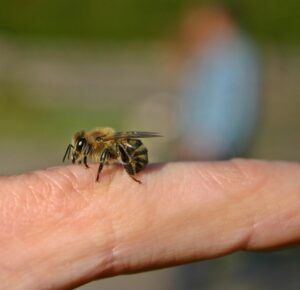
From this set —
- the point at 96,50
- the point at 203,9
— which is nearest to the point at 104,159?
the point at 203,9

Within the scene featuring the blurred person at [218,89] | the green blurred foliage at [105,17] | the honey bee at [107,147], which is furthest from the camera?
the green blurred foliage at [105,17]

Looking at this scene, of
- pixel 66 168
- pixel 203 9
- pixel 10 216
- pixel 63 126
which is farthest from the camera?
pixel 63 126

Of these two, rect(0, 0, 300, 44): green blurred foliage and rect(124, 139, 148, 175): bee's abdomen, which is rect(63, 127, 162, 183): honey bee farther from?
rect(0, 0, 300, 44): green blurred foliage

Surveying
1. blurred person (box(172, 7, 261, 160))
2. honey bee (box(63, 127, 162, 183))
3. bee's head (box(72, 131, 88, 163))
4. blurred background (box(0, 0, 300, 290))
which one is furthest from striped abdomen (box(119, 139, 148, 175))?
blurred person (box(172, 7, 261, 160))

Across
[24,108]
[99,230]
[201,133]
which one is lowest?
[24,108]

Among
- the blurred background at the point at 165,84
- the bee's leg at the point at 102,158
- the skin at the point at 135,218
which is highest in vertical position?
the bee's leg at the point at 102,158

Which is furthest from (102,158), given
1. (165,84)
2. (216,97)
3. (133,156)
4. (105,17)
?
(105,17)

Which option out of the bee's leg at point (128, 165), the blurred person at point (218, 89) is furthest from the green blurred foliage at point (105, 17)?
the bee's leg at point (128, 165)

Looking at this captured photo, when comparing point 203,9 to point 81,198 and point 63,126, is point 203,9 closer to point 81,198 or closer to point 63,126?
point 81,198

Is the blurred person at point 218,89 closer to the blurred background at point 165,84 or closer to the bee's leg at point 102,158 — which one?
the blurred background at point 165,84
